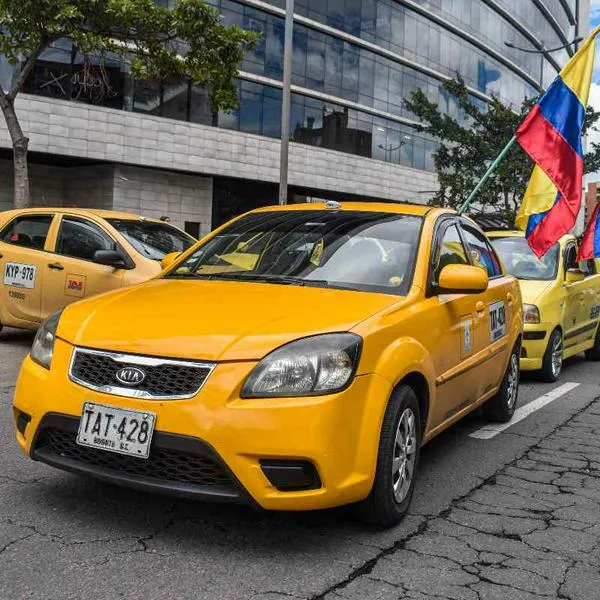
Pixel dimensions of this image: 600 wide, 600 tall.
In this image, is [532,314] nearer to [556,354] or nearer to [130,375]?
[556,354]

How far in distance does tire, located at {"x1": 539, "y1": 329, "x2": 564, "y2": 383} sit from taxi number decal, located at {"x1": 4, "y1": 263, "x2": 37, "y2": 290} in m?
5.72

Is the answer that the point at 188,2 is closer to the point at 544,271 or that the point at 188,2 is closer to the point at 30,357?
the point at 544,271

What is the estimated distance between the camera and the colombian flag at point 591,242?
8.88 metres

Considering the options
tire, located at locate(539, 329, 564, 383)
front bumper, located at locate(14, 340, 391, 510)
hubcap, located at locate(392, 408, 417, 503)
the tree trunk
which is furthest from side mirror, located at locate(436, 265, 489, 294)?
the tree trunk

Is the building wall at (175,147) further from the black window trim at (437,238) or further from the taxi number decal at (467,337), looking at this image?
the taxi number decal at (467,337)

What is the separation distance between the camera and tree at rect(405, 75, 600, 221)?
19.2 meters

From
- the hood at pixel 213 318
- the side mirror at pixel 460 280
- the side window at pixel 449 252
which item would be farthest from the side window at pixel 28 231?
the side mirror at pixel 460 280

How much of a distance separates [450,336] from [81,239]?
207 inches

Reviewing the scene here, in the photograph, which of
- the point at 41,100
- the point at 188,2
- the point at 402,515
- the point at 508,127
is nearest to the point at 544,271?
the point at 402,515

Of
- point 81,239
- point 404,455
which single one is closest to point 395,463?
point 404,455

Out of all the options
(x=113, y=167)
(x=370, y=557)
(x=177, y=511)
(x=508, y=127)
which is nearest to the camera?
(x=370, y=557)

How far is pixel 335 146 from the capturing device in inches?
1309

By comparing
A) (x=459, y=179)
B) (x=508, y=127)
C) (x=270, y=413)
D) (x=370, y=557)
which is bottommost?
(x=370, y=557)

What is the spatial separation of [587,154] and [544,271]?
1389 centimetres
